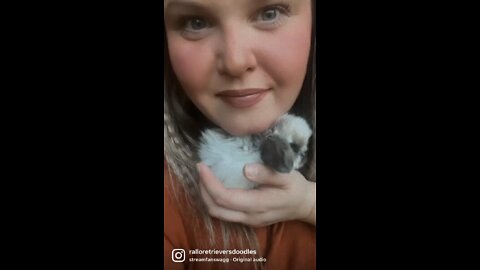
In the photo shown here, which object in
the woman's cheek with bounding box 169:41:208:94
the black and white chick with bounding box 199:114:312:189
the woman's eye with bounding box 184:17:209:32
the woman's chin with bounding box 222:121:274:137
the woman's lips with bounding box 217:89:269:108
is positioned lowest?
the black and white chick with bounding box 199:114:312:189

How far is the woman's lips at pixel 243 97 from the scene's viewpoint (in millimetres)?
2619

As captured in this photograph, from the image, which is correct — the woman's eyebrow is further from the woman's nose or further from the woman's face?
the woman's nose

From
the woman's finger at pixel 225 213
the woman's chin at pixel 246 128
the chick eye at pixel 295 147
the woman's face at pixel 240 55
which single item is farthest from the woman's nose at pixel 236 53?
the woman's finger at pixel 225 213

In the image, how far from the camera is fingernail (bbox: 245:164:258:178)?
2650mm

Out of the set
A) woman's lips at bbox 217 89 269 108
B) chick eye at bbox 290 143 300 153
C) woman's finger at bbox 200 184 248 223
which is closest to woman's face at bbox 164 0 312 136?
woman's lips at bbox 217 89 269 108

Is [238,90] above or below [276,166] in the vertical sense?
above

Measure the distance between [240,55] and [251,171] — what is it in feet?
1.44

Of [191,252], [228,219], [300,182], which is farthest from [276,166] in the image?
[191,252]

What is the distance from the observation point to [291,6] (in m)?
2.59

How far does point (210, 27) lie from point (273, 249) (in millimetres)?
875

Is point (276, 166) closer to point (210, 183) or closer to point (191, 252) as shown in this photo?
point (210, 183)

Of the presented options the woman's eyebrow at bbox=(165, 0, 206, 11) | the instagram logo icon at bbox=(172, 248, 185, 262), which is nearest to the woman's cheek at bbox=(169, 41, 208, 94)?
the woman's eyebrow at bbox=(165, 0, 206, 11)

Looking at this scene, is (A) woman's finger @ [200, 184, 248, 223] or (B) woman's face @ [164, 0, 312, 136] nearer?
(B) woman's face @ [164, 0, 312, 136]

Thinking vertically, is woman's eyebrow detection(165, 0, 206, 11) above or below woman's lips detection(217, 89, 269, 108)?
above
